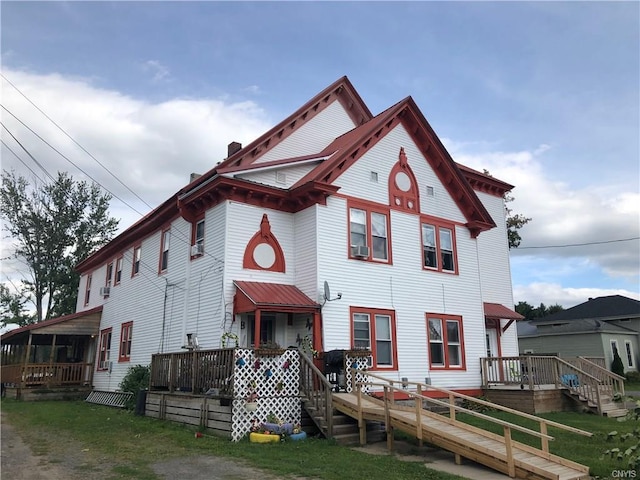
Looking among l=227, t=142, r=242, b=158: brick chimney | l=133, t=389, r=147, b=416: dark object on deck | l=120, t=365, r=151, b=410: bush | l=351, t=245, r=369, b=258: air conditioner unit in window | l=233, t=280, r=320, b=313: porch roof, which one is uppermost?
l=227, t=142, r=242, b=158: brick chimney

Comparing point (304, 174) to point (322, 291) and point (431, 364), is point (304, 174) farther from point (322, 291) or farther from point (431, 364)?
point (431, 364)

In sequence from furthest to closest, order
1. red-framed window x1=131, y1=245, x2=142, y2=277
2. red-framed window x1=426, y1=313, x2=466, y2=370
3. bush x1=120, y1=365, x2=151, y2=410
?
red-framed window x1=131, y1=245, x2=142, y2=277 → bush x1=120, y1=365, x2=151, y2=410 → red-framed window x1=426, y1=313, x2=466, y2=370

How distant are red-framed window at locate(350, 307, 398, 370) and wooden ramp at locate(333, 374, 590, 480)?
→ 12.0 ft

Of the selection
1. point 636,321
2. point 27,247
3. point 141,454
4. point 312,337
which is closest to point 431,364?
point 312,337

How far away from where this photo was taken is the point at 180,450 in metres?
10.7

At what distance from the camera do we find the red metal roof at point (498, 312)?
21.3 meters

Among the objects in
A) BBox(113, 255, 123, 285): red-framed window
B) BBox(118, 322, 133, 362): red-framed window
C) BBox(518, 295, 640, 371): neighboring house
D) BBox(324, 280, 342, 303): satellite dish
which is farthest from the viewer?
BBox(518, 295, 640, 371): neighboring house

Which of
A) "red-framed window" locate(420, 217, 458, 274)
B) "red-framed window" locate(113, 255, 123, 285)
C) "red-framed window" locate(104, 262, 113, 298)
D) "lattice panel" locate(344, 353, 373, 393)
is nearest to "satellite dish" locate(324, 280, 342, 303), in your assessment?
"lattice panel" locate(344, 353, 373, 393)

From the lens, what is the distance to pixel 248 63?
642 inches

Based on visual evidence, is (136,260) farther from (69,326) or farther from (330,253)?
(330,253)

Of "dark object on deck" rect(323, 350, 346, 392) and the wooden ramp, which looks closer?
the wooden ramp

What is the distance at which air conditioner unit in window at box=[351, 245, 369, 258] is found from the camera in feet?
54.4

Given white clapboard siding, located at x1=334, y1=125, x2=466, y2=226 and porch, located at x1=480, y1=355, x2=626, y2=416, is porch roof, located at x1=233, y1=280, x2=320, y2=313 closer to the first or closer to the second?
white clapboard siding, located at x1=334, y1=125, x2=466, y2=226

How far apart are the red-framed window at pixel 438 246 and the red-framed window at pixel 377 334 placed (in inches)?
112
